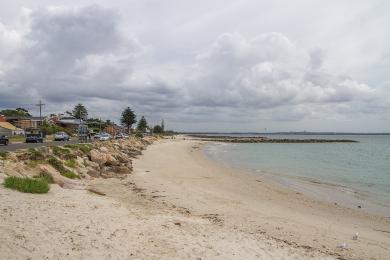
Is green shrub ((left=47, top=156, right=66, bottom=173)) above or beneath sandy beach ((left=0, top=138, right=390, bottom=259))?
above

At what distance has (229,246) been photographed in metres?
8.52

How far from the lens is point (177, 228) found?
9547 mm

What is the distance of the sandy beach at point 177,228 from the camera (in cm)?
732

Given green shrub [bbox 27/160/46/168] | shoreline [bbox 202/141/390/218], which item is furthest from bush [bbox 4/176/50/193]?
shoreline [bbox 202/141/390/218]

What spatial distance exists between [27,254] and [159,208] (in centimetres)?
651

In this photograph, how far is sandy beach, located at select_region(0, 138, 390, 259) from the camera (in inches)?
288

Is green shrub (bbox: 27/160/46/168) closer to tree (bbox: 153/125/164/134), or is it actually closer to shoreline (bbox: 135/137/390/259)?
shoreline (bbox: 135/137/390/259)

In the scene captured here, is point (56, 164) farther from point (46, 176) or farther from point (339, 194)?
point (339, 194)

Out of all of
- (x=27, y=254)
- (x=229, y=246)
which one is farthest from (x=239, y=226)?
(x=27, y=254)

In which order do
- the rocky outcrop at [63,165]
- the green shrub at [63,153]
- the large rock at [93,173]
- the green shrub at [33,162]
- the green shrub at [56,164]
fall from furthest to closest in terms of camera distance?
1. the green shrub at [63,153]
2. the large rock at [93,173]
3. the green shrub at [56,164]
4. the green shrub at [33,162]
5. the rocky outcrop at [63,165]

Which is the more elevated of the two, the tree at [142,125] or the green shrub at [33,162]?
the tree at [142,125]

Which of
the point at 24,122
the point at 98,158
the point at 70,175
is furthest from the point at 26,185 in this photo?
the point at 24,122

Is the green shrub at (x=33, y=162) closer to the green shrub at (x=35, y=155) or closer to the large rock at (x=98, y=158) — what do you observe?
the green shrub at (x=35, y=155)

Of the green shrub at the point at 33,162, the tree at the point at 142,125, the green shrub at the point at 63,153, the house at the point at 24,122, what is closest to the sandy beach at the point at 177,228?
the green shrub at the point at 33,162
